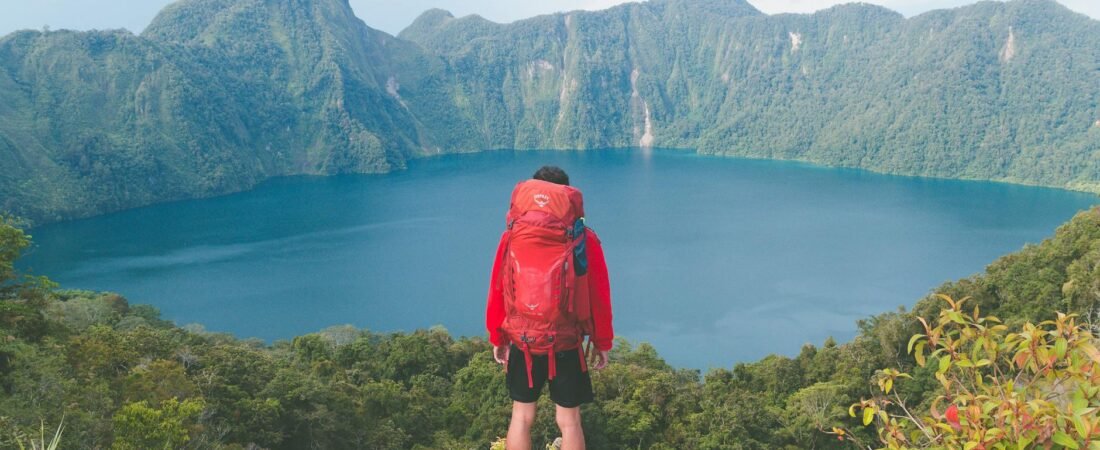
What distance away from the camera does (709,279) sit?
69.4m

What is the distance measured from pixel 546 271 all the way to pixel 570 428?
139 centimetres

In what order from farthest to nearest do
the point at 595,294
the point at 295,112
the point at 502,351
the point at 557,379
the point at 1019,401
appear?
the point at 295,112
the point at 502,351
the point at 557,379
the point at 595,294
the point at 1019,401

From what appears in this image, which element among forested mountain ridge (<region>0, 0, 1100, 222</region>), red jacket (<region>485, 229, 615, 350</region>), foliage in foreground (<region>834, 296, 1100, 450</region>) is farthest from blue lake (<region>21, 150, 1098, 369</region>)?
foliage in foreground (<region>834, 296, 1100, 450</region>)

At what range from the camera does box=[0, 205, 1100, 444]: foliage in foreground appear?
45.3ft

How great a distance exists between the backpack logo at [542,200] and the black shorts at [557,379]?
1179mm

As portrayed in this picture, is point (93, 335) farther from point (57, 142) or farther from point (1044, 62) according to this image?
point (1044, 62)

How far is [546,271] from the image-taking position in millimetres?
5340

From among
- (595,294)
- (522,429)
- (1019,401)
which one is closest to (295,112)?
(522,429)

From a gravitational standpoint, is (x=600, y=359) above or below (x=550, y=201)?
below

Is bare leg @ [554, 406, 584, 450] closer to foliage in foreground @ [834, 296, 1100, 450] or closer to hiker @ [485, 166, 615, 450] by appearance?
hiker @ [485, 166, 615, 450]

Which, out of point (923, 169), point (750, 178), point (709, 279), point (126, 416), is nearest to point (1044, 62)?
point (923, 169)

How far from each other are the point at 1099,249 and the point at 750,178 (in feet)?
363

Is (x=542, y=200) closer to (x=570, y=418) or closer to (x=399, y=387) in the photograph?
(x=570, y=418)

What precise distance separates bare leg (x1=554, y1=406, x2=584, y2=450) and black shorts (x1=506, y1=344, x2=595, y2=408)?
2.7 inches
